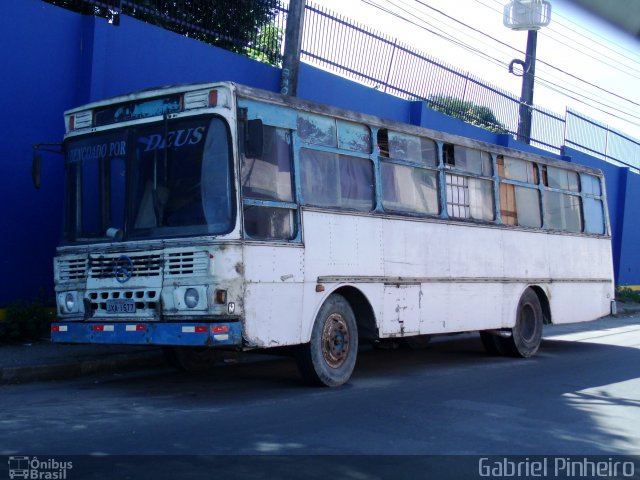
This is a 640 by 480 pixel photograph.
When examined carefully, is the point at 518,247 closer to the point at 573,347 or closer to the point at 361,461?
the point at 573,347

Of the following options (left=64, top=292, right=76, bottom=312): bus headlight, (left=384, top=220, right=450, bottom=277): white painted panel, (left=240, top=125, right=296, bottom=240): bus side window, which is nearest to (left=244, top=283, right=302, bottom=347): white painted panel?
(left=240, top=125, right=296, bottom=240): bus side window

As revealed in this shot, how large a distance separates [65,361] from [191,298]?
8.57 ft

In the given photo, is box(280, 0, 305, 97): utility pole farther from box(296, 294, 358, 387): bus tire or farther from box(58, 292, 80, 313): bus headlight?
box(58, 292, 80, 313): bus headlight

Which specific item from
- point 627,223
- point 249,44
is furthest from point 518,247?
point 627,223

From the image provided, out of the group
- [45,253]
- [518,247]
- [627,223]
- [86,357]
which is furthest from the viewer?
[627,223]

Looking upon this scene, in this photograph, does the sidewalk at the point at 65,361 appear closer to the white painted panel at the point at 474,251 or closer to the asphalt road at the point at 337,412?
the asphalt road at the point at 337,412

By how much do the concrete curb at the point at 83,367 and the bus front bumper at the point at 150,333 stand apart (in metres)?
0.78

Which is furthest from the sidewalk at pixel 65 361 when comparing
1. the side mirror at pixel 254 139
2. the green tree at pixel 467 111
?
the green tree at pixel 467 111

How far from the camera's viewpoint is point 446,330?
9.85m

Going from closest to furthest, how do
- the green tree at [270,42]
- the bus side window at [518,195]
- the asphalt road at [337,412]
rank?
Result: the asphalt road at [337,412], the bus side window at [518,195], the green tree at [270,42]

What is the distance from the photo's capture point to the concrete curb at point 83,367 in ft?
26.8

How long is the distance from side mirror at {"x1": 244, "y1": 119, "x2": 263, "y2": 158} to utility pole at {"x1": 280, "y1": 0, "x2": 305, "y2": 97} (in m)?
5.09

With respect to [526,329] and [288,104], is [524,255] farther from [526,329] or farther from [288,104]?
[288,104]

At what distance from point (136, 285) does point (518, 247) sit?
6.33 m
